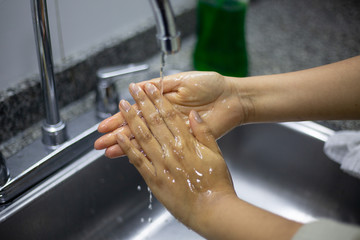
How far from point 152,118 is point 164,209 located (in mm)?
259

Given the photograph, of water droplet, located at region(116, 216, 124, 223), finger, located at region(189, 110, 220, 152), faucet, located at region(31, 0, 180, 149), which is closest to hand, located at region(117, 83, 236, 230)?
finger, located at region(189, 110, 220, 152)

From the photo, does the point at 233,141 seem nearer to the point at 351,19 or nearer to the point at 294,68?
the point at 294,68

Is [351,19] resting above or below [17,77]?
below

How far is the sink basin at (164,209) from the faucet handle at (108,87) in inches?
4.1

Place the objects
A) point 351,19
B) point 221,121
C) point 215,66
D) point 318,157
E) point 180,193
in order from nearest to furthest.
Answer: point 180,193, point 221,121, point 318,157, point 215,66, point 351,19

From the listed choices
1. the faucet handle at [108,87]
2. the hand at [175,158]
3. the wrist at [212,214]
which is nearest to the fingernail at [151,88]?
the hand at [175,158]

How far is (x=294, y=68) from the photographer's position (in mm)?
1004

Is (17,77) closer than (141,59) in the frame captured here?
Yes

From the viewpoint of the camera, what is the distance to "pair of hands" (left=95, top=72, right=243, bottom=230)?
583 mm

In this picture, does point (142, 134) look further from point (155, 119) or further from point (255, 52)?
point (255, 52)

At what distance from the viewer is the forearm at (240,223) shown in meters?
0.49

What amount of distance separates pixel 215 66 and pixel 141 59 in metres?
0.19

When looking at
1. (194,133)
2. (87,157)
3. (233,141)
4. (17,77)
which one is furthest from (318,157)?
(17,77)

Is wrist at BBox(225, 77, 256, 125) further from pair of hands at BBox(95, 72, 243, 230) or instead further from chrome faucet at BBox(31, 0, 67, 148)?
chrome faucet at BBox(31, 0, 67, 148)
